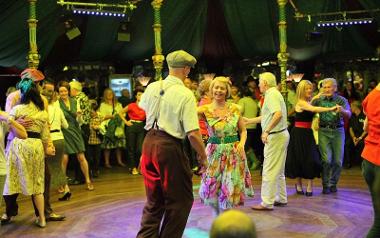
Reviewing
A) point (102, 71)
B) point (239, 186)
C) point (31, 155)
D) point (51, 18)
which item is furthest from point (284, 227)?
point (102, 71)

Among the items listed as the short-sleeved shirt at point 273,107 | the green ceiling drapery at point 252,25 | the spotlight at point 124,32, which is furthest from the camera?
the green ceiling drapery at point 252,25

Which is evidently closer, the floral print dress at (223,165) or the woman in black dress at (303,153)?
the floral print dress at (223,165)

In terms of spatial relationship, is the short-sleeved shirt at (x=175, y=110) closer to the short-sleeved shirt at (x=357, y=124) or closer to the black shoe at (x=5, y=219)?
the black shoe at (x=5, y=219)

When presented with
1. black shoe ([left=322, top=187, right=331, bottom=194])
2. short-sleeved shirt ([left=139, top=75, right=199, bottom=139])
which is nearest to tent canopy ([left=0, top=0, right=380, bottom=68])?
black shoe ([left=322, top=187, right=331, bottom=194])

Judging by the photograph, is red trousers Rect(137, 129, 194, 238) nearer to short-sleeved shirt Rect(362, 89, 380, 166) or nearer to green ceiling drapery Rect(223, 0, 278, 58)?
short-sleeved shirt Rect(362, 89, 380, 166)

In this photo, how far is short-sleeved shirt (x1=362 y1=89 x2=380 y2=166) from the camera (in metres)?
3.68

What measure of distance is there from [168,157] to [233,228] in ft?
7.38

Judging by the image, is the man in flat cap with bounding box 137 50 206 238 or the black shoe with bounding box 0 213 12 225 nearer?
the man in flat cap with bounding box 137 50 206 238

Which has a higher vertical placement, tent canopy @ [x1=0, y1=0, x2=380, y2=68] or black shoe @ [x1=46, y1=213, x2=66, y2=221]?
tent canopy @ [x1=0, y1=0, x2=380, y2=68]

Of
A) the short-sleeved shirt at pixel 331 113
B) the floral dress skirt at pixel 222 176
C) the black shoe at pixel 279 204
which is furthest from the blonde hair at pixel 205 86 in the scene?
the short-sleeved shirt at pixel 331 113

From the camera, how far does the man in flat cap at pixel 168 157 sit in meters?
3.80

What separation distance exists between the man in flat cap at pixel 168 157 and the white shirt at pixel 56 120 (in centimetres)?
303

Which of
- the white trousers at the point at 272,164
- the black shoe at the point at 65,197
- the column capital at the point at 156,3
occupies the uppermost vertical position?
the column capital at the point at 156,3

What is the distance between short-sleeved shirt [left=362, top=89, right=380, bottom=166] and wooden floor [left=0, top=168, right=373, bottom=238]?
4.78 ft
